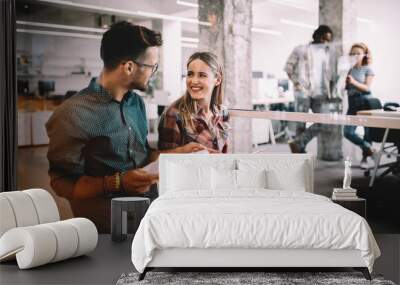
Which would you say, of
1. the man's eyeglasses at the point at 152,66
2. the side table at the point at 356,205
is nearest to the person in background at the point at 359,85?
the side table at the point at 356,205

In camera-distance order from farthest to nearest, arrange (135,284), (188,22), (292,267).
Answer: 1. (188,22)
2. (292,267)
3. (135,284)

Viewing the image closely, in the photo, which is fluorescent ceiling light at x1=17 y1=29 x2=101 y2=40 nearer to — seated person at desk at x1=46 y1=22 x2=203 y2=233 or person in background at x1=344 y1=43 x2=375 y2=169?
seated person at desk at x1=46 y1=22 x2=203 y2=233

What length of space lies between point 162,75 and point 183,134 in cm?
72

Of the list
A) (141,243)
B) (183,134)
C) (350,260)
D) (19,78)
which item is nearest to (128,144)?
(183,134)

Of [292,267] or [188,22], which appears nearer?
[292,267]

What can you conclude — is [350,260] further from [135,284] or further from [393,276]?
[135,284]

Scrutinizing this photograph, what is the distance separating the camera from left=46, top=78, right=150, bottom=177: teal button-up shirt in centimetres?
789

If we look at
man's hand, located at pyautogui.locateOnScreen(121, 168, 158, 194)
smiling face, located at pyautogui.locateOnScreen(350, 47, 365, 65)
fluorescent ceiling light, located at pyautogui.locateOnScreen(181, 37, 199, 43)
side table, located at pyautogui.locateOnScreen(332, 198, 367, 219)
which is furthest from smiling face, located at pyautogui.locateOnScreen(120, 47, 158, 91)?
side table, located at pyautogui.locateOnScreen(332, 198, 367, 219)

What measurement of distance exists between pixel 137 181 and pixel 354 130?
98.5 inches

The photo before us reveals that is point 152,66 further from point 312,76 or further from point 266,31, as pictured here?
point 312,76

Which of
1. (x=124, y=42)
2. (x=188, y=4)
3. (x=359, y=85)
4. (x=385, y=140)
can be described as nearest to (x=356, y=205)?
(x=385, y=140)

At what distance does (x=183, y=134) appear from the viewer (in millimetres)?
7895

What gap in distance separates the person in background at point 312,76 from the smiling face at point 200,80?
846mm

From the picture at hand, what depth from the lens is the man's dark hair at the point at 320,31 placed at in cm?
761
